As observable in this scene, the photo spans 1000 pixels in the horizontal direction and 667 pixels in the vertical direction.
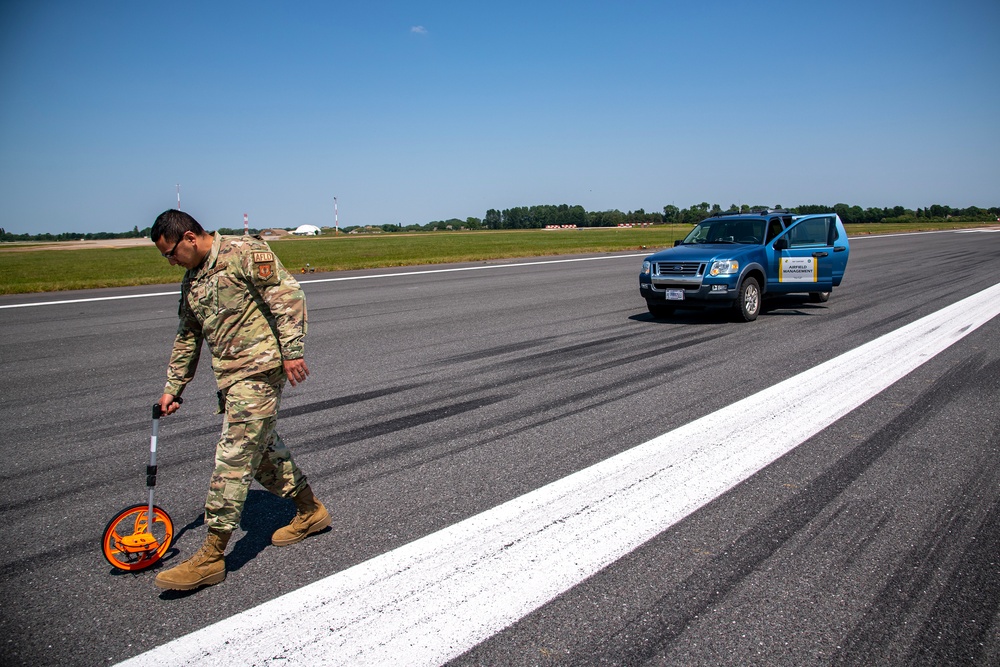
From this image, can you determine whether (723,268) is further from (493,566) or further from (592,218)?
(592,218)

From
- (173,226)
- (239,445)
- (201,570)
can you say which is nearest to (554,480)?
(239,445)

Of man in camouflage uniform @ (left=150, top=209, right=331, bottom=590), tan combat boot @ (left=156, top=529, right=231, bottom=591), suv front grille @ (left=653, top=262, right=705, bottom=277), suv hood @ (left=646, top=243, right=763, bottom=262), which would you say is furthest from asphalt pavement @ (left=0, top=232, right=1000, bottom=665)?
suv hood @ (left=646, top=243, right=763, bottom=262)

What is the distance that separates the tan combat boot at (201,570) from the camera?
319 centimetres

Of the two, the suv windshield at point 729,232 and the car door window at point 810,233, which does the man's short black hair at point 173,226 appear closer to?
the suv windshield at point 729,232

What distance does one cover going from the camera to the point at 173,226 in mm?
3297

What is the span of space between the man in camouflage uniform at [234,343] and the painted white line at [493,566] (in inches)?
18.2

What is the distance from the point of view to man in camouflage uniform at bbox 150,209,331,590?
10.7 ft

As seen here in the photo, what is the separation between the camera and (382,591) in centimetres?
315

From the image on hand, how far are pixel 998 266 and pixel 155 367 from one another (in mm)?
23102

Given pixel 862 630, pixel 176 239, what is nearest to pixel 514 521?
pixel 862 630

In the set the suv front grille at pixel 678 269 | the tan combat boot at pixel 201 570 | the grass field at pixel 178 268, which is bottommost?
the tan combat boot at pixel 201 570

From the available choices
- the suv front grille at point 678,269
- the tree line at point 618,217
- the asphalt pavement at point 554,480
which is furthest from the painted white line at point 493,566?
the tree line at point 618,217

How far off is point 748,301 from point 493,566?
28.7ft

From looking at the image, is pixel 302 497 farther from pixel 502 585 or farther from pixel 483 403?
pixel 483 403
